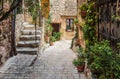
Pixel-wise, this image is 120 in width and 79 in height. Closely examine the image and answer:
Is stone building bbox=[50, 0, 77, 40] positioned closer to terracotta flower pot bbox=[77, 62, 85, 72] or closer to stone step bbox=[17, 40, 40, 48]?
stone step bbox=[17, 40, 40, 48]

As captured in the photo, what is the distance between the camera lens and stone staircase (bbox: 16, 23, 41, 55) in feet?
50.2

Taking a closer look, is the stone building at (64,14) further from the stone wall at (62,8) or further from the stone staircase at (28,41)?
the stone staircase at (28,41)

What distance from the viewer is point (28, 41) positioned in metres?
16.3

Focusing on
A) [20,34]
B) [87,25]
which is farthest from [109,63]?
[20,34]

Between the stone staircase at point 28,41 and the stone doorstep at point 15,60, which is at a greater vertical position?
the stone staircase at point 28,41

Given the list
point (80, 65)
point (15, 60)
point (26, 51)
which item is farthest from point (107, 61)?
point (26, 51)

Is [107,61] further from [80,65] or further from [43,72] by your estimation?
[43,72]

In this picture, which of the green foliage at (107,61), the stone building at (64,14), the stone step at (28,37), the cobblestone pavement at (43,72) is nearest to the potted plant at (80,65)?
the cobblestone pavement at (43,72)

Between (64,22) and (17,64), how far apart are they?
20.4 meters

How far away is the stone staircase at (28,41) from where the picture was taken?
50.2 ft

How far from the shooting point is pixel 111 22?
22.8 feet

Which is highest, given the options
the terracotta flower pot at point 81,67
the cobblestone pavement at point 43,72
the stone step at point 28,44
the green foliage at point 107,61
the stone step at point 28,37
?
the green foliage at point 107,61

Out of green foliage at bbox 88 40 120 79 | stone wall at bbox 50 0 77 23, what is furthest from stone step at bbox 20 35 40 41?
stone wall at bbox 50 0 77 23

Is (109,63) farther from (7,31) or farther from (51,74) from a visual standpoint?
(7,31)
